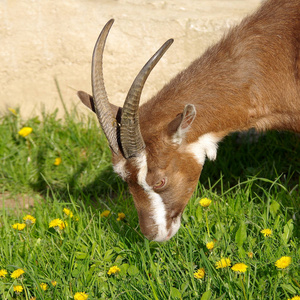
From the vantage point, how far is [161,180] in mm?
3664

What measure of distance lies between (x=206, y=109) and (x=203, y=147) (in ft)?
1.02

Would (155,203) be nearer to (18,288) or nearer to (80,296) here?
(80,296)

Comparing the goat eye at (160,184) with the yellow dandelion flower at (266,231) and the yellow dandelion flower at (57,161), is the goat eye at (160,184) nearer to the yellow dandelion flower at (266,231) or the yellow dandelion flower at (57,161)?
the yellow dandelion flower at (266,231)

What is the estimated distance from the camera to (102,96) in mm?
3525

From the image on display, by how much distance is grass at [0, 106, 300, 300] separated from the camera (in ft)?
10.5

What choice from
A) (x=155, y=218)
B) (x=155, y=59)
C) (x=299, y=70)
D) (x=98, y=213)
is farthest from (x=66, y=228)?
(x=299, y=70)

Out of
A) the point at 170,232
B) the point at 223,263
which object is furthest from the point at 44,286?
the point at 223,263

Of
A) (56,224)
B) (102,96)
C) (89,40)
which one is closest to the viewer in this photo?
(102,96)

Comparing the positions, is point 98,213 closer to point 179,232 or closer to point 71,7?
point 179,232

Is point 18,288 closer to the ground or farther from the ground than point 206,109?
closer to the ground

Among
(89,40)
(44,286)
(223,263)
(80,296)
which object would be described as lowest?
(44,286)

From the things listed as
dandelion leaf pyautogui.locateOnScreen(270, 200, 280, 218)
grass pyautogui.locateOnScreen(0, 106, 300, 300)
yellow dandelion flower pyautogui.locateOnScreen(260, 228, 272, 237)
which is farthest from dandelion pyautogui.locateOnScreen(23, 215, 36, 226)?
dandelion leaf pyautogui.locateOnScreen(270, 200, 280, 218)

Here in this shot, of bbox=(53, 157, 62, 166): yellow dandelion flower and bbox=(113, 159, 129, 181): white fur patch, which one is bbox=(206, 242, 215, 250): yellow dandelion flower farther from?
bbox=(53, 157, 62, 166): yellow dandelion flower

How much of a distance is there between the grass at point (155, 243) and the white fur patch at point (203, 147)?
1.22 feet
